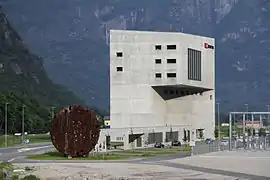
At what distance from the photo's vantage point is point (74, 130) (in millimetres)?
61781

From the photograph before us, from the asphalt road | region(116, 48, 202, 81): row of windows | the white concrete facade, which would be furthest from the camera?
region(116, 48, 202, 81): row of windows

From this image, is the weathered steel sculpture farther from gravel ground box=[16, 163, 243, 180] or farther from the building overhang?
the building overhang

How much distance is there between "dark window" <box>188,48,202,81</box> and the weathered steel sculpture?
185ft

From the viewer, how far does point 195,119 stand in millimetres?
128875

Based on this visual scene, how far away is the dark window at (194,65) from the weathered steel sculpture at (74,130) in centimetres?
5646

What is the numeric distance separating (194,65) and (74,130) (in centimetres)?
6170

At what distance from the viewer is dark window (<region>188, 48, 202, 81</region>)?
11738cm

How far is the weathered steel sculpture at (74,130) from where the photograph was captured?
61906 mm

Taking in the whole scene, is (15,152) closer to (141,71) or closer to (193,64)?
(141,71)

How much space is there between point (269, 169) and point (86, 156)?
24.5 metres

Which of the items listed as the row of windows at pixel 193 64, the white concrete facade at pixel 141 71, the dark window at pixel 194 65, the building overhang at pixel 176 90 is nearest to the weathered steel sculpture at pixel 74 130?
the white concrete facade at pixel 141 71

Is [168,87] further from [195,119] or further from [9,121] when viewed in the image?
[9,121]

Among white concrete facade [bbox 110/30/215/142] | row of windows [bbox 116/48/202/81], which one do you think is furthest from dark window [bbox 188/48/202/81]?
white concrete facade [bbox 110/30/215/142]

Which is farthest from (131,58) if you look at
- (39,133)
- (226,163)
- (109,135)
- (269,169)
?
(269,169)
